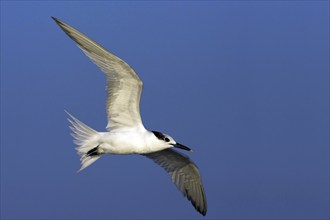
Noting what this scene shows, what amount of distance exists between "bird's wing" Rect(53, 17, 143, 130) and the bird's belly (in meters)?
0.37

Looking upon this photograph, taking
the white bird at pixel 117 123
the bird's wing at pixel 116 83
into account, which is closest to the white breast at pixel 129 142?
the white bird at pixel 117 123

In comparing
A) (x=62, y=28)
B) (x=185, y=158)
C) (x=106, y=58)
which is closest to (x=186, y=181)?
(x=185, y=158)

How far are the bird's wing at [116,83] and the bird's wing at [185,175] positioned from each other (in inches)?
73.3

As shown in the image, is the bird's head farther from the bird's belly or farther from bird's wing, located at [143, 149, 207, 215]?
bird's wing, located at [143, 149, 207, 215]

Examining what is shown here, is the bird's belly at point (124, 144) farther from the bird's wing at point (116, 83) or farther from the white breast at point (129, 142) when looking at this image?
the bird's wing at point (116, 83)

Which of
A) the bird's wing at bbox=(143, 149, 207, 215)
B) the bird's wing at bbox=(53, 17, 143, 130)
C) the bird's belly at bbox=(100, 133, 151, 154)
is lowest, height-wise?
the bird's wing at bbox=(143, 149, 207, 215)

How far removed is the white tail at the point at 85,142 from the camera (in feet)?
36.0

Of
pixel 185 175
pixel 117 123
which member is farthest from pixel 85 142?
pixel 185 175

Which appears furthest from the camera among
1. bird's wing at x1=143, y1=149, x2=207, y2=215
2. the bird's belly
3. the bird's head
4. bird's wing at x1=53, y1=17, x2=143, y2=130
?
bird's wing at x1=143, y1=149, x2=207, y2=215

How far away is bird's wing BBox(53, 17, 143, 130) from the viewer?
33.6 ft

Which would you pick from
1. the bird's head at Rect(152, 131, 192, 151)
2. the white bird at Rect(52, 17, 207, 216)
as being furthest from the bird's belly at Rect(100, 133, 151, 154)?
the bird's head at Rect(152, 131, 192, 151)

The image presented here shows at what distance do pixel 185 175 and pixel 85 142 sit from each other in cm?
273

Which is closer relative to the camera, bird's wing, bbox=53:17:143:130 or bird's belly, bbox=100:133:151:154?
bird's wing, bbox=53:17:143:130

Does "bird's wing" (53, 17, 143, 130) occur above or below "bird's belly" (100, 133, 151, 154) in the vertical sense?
above
